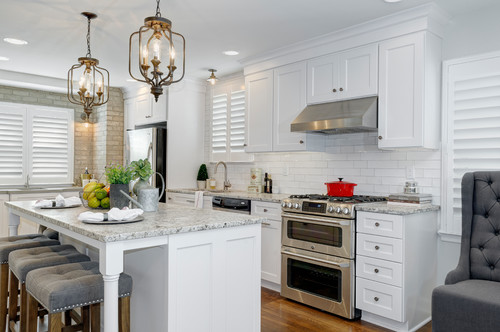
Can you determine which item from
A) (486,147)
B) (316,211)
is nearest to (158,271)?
(316,211)

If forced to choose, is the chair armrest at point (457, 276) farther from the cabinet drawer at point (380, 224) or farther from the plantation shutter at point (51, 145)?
the plantation shutter at point (51, 145)

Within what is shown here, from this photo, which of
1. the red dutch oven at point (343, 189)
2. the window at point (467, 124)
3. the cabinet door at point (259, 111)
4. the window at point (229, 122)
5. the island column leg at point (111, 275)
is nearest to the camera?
the island column leg at point (111, 275)

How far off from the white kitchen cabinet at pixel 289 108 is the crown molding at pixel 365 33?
127 millimetres

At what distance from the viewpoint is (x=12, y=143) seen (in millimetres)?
5906

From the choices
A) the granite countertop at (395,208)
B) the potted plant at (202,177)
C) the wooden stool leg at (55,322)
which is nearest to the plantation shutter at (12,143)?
the potted plant at (202,177)

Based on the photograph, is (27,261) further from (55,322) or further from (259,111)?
(259,111)

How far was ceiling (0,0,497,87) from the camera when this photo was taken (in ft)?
10.2

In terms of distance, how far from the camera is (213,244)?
83.0 inches

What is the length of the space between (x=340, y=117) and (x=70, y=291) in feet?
8.49

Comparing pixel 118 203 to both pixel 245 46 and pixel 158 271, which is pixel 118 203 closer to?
pixel 158 271

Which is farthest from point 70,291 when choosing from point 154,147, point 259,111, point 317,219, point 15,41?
point 154,147

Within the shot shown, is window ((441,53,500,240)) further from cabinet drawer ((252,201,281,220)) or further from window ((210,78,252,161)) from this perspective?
window ((210,78,252,161))

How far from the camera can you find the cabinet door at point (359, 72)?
3.45 metres

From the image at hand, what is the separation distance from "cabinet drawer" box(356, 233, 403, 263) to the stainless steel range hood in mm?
968
